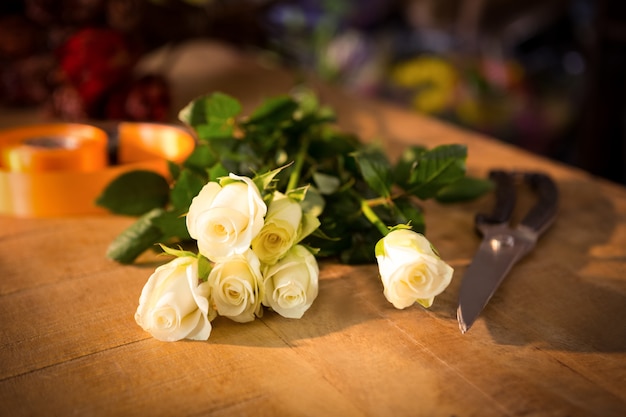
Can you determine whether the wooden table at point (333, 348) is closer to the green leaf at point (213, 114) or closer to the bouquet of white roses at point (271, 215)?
the bouquet of white roses at point (271, 215)

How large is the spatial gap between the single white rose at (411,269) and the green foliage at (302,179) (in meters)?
0.07

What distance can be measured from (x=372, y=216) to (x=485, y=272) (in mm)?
120

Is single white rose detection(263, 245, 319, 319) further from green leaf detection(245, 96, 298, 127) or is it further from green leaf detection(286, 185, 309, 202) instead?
green leaf detection(245, 96, 298, 127)

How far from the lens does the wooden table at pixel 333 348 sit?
521 millimetres

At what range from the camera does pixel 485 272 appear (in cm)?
69

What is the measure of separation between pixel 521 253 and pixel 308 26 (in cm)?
174

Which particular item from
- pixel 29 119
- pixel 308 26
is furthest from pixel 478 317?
pixel 308 26

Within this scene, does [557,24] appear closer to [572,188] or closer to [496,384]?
[572,188]

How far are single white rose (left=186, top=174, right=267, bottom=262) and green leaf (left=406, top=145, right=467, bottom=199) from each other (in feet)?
0.67

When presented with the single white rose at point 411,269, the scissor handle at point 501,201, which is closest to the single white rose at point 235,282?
the single white rose at point 411,269

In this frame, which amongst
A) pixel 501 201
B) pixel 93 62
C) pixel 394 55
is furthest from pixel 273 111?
pixel 394 55

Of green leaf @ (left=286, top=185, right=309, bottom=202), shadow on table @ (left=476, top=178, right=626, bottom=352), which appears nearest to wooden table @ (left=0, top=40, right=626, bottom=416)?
shadow on table @ (left=476, top=178, right=626, bottom=352)

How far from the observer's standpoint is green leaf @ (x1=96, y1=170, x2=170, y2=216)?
789 millimetres

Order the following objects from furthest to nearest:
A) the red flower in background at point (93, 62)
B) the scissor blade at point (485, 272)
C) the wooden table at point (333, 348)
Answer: the red flower in background at point (93, 62) → the scissor blade at point (485, 272) → the wooden table at point (333, 348)
